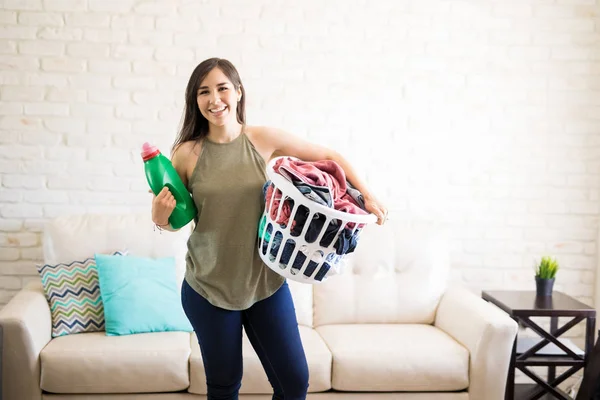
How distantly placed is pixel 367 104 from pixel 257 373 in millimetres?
1442

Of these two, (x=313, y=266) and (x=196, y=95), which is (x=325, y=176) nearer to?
(x=313, y=266)

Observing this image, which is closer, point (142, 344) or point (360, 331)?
point (142, 344)

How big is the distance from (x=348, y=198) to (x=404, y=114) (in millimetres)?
1672

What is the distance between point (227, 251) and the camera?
6.17 ft

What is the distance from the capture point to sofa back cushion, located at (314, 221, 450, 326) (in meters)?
3.08

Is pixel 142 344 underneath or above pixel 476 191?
underneath

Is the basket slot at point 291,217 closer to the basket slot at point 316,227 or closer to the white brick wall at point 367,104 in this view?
the basket slot at point 316,227

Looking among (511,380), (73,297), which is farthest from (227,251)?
(511,380)

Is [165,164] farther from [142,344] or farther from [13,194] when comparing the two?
[13,194]

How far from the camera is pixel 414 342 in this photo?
276 cm

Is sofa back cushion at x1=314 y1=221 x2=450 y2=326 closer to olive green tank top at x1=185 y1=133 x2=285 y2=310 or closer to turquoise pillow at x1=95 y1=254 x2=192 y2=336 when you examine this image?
turquoise pillow at x1=95 y1=254 x2=192 y2=336

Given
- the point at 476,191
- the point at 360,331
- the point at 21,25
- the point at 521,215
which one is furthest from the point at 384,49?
the point at 21,25

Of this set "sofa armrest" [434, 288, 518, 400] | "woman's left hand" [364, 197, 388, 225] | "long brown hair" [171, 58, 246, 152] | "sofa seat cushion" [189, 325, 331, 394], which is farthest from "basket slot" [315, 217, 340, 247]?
"sofa armrest" [434, 288, 518, 400]

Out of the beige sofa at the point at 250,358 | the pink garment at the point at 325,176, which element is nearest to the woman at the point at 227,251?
the pink garment at the point at 325,176
